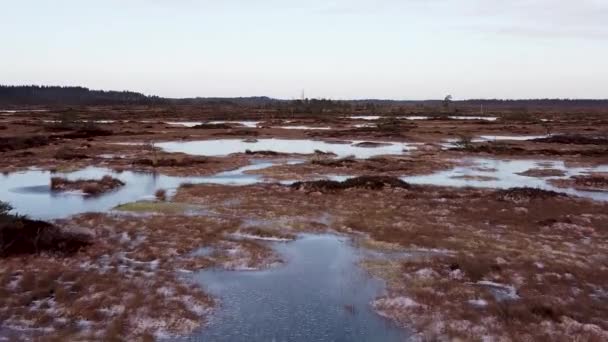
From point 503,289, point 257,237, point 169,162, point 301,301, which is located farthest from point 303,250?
point 169,162

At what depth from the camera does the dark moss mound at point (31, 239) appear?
17.0 m

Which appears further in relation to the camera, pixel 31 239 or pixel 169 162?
pixel 169 162

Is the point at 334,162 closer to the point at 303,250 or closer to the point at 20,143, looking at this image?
the point at 303,250

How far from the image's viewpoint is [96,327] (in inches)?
465

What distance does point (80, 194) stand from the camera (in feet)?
92.9

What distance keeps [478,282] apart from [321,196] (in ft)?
44.2

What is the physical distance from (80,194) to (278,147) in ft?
97.7

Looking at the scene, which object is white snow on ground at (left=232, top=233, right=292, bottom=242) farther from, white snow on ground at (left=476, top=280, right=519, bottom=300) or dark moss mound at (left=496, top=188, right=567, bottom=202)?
dark moss mound at (left=496, top=188, right=567, bottom=202)

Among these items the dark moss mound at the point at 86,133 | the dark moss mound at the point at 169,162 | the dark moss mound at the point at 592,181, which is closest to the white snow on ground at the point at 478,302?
the dark moss mound at the point at 592,181

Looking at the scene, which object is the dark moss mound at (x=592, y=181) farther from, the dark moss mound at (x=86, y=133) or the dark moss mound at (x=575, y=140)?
the dark moss mound at (x=86, y=133)

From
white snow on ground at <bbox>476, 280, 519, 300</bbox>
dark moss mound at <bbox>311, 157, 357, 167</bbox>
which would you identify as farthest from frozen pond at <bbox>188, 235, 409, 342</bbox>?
dark moss mound at <bbox>311, 157, 357, 167</bbox>

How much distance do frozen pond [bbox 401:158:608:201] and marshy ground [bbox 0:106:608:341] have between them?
11.8 inches

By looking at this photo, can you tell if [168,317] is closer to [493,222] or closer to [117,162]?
[493,222]

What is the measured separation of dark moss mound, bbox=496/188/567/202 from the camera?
26.3 m
